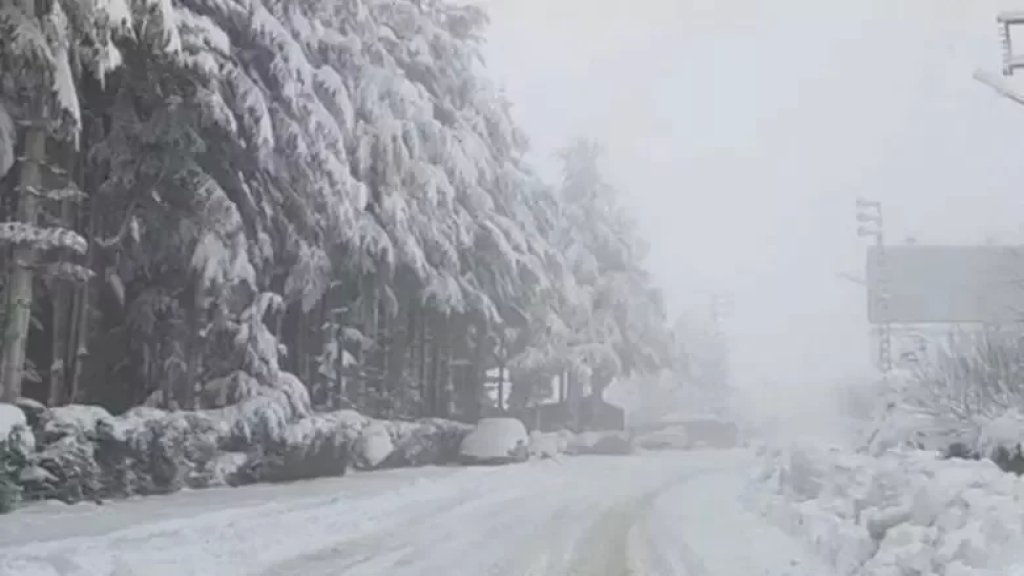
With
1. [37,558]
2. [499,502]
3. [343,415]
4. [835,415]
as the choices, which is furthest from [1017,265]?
[37,558]

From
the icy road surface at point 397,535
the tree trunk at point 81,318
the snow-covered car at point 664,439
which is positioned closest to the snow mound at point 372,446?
the icy road surface at point 397,535

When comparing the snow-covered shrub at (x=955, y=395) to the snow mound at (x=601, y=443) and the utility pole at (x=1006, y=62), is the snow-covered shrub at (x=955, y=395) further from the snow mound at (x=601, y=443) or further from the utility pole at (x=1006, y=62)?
the snow mound at (x=601, y=443)

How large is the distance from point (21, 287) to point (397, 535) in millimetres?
4590

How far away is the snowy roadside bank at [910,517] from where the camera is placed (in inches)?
239

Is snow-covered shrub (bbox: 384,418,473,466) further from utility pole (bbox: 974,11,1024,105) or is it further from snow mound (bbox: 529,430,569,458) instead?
utility pole (bbox: 974,11,1024,105)

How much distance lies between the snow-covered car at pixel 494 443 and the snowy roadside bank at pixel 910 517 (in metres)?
10.6

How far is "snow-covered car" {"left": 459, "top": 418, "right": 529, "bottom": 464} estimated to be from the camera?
71.9 feet

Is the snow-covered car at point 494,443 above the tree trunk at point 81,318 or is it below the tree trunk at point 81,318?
below

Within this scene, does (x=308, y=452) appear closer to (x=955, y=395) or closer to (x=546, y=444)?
(x=955, y=395)

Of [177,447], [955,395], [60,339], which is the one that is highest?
[60,339]

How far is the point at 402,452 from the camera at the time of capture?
64.6ft

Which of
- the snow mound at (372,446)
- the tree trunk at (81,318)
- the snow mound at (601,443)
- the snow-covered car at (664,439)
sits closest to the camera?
the tree trunk at (81,318)

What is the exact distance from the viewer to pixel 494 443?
22156mm

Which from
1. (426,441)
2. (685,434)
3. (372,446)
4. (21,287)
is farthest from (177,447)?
(685,434)
